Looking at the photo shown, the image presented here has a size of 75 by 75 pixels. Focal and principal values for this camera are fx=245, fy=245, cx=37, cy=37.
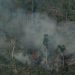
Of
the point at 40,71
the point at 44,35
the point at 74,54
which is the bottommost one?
the point at 40,71

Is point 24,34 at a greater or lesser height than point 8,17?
lesser

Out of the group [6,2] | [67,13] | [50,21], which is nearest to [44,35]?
[50,21]

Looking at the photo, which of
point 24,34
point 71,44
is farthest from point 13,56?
point 71,44

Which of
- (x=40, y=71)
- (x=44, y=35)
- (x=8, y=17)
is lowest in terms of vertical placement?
(x=40, y=71)

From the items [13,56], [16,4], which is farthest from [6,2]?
[13,56]

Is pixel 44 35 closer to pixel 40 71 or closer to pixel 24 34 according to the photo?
pixel 24 34

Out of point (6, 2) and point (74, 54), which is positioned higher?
point (6, 2)

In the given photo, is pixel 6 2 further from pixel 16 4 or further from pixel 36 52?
pixel 36 52
